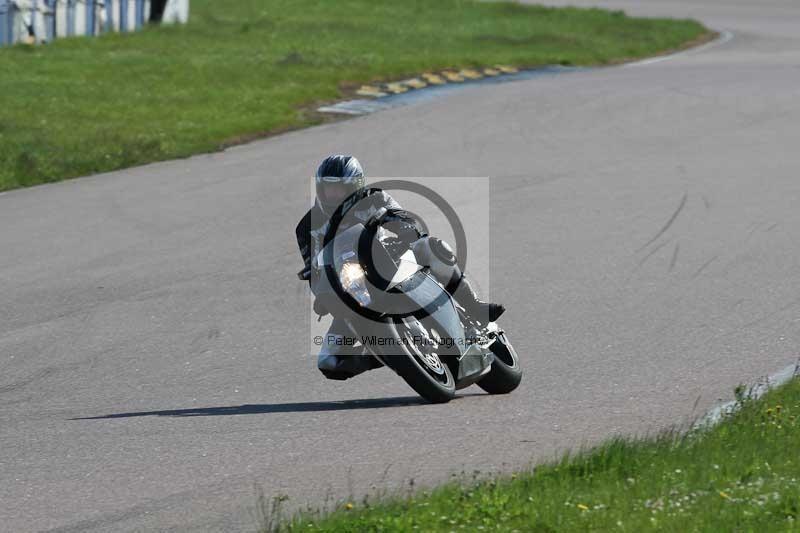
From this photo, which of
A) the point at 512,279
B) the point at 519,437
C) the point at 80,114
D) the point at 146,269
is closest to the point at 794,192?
the point at 512,279

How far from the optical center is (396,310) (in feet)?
26.7

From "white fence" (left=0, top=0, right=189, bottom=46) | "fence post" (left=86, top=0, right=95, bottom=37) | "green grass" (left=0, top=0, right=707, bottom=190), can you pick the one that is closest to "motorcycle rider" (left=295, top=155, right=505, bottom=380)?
"green grass" (left=0, top=0, right=707, bottom=190)

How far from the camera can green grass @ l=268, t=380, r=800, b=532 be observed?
5.88 metres

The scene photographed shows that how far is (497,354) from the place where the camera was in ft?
29.6

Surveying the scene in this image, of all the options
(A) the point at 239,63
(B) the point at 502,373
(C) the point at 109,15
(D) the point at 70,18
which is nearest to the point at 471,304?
(B) the point at 502,373

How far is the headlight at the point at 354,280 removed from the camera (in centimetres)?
796

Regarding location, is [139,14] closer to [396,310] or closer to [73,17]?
[73,17]

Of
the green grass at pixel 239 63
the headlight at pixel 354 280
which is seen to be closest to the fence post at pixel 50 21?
the green grass at pixel 239 63

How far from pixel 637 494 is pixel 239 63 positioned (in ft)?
72.9

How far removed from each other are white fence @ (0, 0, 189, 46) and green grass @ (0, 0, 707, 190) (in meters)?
0.52

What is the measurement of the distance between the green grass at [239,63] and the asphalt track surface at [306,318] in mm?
1138

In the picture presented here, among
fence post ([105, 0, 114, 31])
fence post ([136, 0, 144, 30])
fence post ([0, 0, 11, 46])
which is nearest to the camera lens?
fence post ([0, 0, 11, 46])

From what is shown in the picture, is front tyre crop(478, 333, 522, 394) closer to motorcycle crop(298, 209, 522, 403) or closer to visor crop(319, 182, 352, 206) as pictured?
motorcycle crop(298, 209, 522, 403)

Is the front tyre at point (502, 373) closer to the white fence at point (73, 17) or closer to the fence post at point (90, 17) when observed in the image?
the white fence at point (73, 17)
